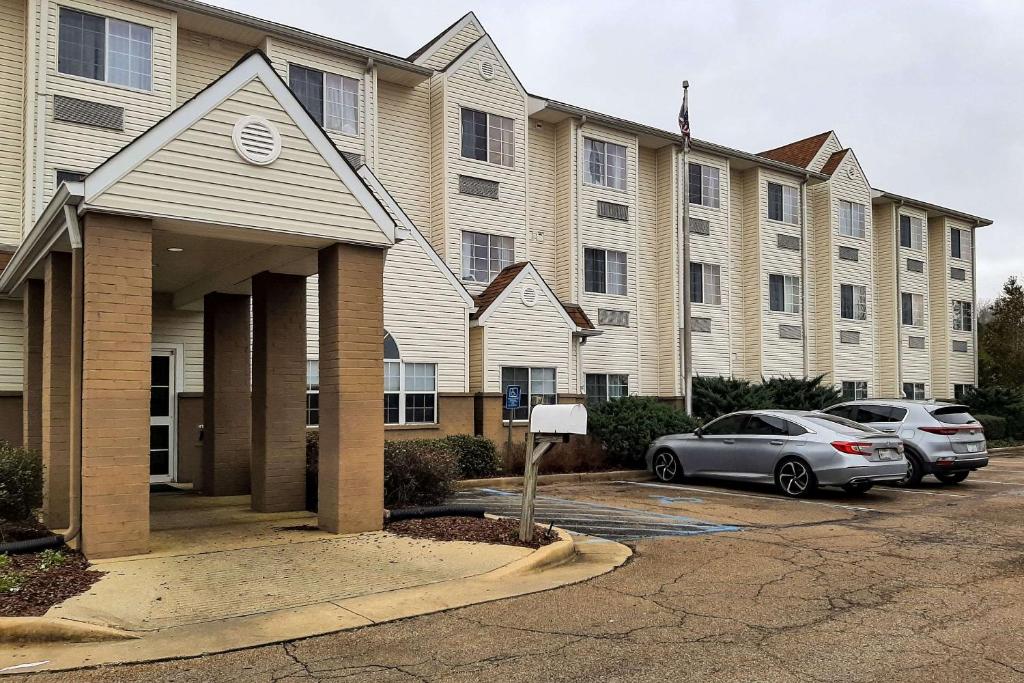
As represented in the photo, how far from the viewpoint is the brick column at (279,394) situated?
11.7m

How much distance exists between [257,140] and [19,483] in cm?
450

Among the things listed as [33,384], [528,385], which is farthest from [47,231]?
[528,385]

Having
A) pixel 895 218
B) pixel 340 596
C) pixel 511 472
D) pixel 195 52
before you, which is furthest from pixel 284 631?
pixel 895 218

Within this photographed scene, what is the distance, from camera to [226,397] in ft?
44.3

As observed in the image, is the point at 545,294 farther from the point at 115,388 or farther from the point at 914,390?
the point at 914,390

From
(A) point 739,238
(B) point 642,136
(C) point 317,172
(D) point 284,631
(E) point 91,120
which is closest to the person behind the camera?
(D) point 284,631

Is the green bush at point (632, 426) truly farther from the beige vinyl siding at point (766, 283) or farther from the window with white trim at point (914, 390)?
the window with white trim at point (914, 390)

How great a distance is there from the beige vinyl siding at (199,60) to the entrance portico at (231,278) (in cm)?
769

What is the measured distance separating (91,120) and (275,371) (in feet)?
26.8

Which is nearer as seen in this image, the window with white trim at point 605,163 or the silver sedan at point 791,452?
the silver sedan at point 791,452

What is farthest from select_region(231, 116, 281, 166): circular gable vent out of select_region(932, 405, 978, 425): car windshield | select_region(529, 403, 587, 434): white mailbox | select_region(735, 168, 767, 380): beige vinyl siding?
select_region(735, 168, 767, 380): beige vinyl siding

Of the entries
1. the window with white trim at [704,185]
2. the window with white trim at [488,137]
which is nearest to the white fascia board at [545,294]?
the window with white trim at [488,137]

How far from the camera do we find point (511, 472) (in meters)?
18.5

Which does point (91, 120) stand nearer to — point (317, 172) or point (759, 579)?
point (317, 172)
